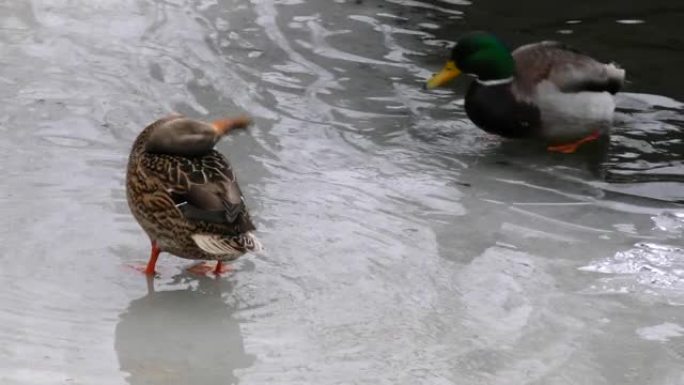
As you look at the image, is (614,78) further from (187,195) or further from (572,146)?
(187,195)

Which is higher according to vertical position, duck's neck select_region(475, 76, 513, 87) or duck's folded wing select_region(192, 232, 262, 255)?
duck's folded wing select_region(192, 232, 262, 255)

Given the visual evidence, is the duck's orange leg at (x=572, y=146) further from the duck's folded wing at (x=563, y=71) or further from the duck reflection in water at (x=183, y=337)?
the duck reflection in water at (x=183, y=337)

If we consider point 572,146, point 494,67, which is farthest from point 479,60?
point 572,146

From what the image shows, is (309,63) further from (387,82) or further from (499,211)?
(499,211)

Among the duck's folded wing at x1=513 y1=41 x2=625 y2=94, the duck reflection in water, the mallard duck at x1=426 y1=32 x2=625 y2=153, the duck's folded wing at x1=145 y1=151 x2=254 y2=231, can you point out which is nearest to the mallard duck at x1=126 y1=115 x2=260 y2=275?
the duck's folded wing at x1=145 y1=151 x2=254 y2=231

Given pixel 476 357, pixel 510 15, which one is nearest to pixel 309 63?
pixel 510 15

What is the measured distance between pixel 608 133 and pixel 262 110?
190 cm

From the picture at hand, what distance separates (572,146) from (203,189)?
9.21 ft

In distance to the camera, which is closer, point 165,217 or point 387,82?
point 165,217

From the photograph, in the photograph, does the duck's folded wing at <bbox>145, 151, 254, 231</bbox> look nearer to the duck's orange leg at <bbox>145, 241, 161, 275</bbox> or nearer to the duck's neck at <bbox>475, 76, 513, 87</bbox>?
the duck's orange leg at <bbox>145, 241, 161, 275</bbox>

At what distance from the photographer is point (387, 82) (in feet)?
24.7

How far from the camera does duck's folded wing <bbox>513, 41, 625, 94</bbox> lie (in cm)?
679

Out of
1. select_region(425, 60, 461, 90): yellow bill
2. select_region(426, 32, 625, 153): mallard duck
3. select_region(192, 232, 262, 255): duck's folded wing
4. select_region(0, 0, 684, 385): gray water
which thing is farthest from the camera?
select_region(425, 60, 461, 90): yellow bill

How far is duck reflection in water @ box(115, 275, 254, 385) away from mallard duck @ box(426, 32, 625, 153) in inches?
94.2
